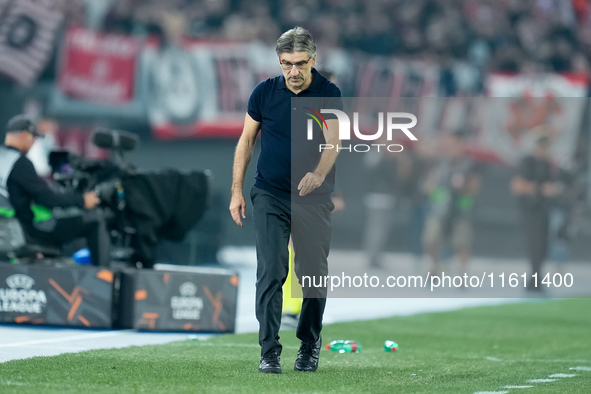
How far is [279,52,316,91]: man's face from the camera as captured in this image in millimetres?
6023

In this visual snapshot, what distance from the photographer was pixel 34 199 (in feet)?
30.0

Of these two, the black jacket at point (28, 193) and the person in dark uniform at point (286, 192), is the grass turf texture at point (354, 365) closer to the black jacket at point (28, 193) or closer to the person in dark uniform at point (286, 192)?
the person in dark uniform at point (286, 192)

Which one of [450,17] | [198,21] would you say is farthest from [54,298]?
[450,17]

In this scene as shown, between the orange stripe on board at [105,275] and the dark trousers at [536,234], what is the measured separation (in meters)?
7.06

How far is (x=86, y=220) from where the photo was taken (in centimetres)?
957

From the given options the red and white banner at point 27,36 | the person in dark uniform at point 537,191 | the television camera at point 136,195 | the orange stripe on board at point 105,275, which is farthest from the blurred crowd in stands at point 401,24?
the orange stripe on board at point 105,275

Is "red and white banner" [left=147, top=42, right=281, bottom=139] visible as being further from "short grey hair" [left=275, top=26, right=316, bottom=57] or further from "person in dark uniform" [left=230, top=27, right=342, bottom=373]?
"short grey hair" [left=275, top=26, right=316, bottom=57]

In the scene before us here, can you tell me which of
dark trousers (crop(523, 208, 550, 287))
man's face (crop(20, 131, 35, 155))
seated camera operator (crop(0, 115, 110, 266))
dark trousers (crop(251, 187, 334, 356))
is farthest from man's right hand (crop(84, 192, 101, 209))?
dark trousers (crop(523, 208, 550, 287))

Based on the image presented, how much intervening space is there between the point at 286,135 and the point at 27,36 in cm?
1155

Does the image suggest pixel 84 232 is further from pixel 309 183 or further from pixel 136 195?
pixel 309 183

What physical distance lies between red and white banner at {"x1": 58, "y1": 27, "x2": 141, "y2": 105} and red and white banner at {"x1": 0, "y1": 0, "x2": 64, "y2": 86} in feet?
1.00

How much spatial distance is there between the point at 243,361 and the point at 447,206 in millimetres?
9624

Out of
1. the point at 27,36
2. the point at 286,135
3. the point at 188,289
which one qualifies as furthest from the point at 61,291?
the point at 27,36

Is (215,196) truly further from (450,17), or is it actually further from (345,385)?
(345,385)
